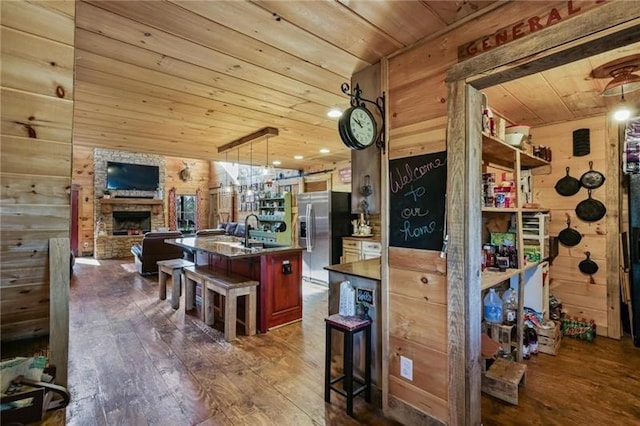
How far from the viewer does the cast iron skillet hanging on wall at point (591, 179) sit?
3156 mm

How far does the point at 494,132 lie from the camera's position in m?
2.26

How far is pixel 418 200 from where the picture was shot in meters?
1.81

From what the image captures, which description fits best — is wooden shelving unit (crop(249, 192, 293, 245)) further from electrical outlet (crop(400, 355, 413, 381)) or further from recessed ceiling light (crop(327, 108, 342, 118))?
electrical outlet (crop(400, 355, 413, 381))

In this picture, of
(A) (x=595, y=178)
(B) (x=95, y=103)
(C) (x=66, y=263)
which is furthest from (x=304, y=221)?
(C) (x=66, y=263)

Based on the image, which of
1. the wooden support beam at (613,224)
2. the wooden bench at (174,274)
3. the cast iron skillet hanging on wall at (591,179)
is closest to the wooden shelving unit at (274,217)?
the wooden bench at (174,274)

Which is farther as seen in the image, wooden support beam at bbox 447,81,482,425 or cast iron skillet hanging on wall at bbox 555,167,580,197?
cast iron skillet hanging on wall at bbox 555,167,580,197

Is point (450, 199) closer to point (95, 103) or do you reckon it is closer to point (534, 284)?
point (534, 284)

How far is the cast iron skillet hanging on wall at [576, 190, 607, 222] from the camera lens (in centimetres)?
316

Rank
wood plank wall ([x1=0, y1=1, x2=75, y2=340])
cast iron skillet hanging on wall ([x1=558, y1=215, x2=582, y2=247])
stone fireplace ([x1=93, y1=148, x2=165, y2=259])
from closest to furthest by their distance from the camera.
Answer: wood plank wall ([x1=0, y1=1, x2=75, y2=340]) → cast iron skillet hanging on wall ([x1=558, y1=215, x2=582, y2=247]) → stone fireplace ([x1=93, y1=148, x2=165, y2=259])

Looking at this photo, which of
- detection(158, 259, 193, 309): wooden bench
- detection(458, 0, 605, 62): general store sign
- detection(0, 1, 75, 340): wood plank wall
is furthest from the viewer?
detection(158, 259, 193, 309): wooden bench

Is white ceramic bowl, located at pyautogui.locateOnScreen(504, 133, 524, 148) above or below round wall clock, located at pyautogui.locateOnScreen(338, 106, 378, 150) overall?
above

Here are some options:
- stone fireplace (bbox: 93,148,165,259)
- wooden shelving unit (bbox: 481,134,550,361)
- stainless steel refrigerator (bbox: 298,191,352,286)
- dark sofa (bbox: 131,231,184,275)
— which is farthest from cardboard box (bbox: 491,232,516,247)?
stone fireplace (bbox: 93,148,165,259)

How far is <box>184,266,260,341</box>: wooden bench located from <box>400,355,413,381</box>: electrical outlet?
1877 mm

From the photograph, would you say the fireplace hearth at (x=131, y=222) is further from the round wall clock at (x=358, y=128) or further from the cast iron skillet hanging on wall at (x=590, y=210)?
the cast iron skillet hanging on wall at (x=590, y=210)
